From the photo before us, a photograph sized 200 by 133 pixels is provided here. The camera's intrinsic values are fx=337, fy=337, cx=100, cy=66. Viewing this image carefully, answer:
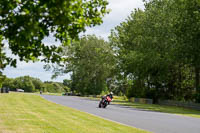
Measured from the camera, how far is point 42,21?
6.74 m

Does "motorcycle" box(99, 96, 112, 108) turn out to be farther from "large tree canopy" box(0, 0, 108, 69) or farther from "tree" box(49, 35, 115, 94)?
"tree" box(49, 35, 115, 94)

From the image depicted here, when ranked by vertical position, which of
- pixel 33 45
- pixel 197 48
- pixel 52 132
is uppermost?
pixel 197 48

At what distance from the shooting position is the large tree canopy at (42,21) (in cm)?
617

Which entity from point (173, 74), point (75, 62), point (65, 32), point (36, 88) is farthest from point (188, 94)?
point (36, 88)

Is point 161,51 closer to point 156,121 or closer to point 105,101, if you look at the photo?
point 105,101

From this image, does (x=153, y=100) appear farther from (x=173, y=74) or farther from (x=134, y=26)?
(x=134, y=26)

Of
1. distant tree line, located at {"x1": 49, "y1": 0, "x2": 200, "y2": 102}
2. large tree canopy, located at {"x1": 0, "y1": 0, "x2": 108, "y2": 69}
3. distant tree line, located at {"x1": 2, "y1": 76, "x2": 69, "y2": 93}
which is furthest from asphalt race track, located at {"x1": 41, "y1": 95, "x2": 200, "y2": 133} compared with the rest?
distant tree line, located at {"x1": 2, "y1": 76, "x2": 69, "y2": 93}

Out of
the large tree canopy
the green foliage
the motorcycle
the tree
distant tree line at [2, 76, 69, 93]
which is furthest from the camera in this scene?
distant tree line at [2, 76, 69, 93]

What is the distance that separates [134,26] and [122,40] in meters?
5.45

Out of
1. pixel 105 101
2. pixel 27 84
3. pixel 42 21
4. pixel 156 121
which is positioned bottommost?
pixel 156 121

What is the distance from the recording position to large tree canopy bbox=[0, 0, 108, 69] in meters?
6.17

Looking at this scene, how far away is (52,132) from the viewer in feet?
41.4

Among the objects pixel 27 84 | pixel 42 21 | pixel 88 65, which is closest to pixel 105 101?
pixel 42 21

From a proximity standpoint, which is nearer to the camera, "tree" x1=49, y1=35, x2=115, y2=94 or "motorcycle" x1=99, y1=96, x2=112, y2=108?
"motorcycle" x1=99, y1=96, x2=112, y2=108
